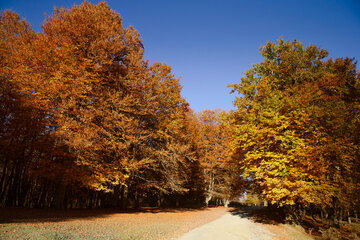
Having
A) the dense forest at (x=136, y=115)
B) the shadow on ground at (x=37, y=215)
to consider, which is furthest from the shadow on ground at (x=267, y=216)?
the shadow on ground at (x=37, y=215)

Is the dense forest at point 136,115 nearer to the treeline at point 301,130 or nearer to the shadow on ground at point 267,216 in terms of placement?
the treeline at point 301,130

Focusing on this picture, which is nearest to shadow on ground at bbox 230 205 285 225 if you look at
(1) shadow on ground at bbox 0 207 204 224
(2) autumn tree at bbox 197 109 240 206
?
(2) autumn tree at bbox 197 109 240 206

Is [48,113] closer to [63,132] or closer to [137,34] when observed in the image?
[63,132]

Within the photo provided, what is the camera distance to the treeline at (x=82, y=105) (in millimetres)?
11578

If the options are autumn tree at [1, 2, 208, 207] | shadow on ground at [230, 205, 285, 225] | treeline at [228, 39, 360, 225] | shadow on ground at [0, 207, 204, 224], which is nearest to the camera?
shadow on ground at [0, 207, 204, 224]

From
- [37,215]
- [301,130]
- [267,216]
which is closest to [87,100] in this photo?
[37,215]

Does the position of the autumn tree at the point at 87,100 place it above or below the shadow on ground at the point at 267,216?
above

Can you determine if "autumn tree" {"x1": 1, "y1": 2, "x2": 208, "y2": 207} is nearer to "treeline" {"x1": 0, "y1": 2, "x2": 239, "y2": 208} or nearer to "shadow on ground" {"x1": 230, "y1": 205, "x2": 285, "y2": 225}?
"treeline" {"x1": 0, "y1": 2, "x2": 239, "y2": 208}

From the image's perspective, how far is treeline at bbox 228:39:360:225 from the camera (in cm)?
925

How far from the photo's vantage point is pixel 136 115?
14.4 metres

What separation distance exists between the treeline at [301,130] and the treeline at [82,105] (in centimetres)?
685

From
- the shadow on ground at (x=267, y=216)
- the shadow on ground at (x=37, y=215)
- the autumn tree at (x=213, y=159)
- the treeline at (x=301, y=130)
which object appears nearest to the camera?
the shadow on ground at (x=37, y=215)

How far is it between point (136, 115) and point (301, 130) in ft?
39.0

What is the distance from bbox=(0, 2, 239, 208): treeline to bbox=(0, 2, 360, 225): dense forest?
9 centimetres
